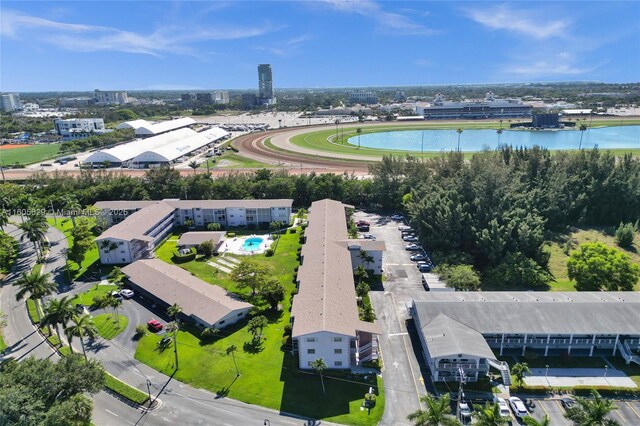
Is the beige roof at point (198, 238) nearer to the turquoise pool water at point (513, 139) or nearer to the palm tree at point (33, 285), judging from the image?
the palm tree at point (33, 285)

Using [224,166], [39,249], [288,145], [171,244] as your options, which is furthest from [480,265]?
[288,145]

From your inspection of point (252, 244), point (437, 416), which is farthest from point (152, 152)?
point (437, 416)

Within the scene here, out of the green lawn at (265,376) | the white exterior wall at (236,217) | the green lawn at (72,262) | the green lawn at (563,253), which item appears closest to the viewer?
the green lawn at (265,376)

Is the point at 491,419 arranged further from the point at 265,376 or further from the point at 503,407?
the point at 265,376

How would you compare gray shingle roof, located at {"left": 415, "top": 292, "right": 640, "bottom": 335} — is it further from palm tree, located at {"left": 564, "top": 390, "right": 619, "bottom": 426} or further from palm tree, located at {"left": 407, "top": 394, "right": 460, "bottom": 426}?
palm tree, located at {"left": 407, "top": 394, "right": 460, "bottom": 426}

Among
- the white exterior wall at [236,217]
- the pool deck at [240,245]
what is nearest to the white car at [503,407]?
the pool deck at [240,245]

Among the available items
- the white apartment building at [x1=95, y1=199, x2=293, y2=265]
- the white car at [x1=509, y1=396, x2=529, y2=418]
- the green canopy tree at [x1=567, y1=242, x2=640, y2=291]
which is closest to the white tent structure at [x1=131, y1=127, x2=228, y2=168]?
the white apartment building at [x1=95, y1=199, x2=293, y2=265]
